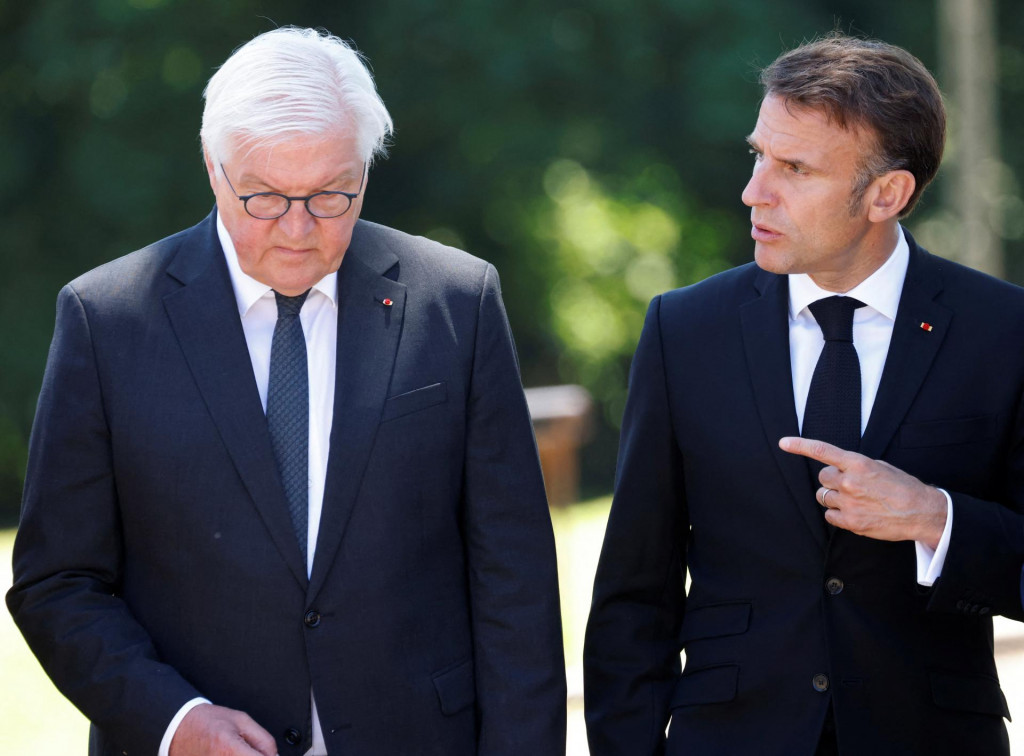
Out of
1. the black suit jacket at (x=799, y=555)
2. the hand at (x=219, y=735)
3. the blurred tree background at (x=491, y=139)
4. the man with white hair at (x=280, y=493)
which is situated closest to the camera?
the hand at (x=219, y=735)

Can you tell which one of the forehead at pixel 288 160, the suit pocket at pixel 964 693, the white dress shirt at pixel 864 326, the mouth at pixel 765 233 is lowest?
the suit pocket at pixel 964 693

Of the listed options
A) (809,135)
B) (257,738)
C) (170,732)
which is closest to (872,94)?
(809,135)

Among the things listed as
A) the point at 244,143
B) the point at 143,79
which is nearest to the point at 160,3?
the point at 143,79

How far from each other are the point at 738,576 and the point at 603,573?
30 cm

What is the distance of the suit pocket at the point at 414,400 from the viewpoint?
2635 millimetres

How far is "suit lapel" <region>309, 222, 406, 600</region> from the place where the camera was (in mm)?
2557

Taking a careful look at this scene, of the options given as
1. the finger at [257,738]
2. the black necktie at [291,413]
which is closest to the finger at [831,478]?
the black necktie at [291,413]

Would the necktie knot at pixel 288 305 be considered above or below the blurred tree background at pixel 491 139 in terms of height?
above

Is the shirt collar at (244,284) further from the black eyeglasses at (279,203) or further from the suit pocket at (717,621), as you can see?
the suit pocket at (717,621)

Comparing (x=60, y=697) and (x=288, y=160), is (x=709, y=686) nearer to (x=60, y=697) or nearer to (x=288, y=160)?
(x=288, y=160)

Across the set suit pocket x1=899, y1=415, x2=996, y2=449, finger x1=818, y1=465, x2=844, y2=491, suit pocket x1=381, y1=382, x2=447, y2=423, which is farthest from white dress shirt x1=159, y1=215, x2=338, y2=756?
suit pocket x1=899, y1=415, x2=996, y2=449

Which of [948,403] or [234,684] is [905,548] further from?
[234,684]

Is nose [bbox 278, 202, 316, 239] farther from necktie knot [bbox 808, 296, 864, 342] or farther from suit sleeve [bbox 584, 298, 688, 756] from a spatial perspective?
necktie knot [bbox 808, 296, 864, 342]

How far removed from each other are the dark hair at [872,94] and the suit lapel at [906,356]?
0.20 meters
